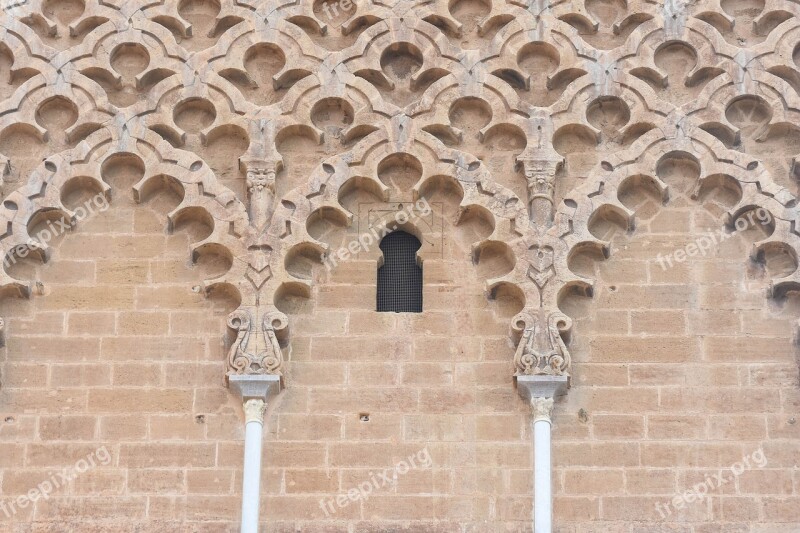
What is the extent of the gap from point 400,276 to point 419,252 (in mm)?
224

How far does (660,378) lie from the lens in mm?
15664

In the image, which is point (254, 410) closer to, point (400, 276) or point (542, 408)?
point (400, 276)

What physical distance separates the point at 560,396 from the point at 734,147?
8.16ft

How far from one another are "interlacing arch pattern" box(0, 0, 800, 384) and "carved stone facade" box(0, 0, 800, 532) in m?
0.02

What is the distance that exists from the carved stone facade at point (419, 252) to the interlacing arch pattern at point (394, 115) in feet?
0.08

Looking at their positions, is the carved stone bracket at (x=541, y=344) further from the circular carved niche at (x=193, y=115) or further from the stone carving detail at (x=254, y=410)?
the circular carved niche at (x=193, y=115)

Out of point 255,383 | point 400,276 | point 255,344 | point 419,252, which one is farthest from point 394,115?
point 255,383

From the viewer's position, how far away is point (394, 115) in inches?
657

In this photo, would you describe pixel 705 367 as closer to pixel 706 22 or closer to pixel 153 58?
pixel 706 22

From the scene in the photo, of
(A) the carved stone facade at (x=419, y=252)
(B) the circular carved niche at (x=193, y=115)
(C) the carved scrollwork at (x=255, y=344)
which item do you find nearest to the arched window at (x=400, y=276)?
(A) the carved stone facade at (x=419, y=252)

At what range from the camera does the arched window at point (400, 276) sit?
16.1 metres

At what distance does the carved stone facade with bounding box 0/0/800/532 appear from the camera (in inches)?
605

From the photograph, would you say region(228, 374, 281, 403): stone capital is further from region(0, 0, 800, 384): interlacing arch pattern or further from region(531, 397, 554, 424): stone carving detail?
region(531, 397, 554, 424): stone carving detail

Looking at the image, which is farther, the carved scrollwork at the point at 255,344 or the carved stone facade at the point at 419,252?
the carved scrollwork at the point at 255,344
